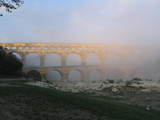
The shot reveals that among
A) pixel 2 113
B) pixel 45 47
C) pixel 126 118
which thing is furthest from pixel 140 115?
pixel 45 47

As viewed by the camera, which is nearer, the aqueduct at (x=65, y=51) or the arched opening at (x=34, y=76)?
the arched opening at (x=34, y=76)

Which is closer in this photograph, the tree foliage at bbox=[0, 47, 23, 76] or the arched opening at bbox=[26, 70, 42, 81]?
the tree foliage at bbox=[0, 47, 23, 76]

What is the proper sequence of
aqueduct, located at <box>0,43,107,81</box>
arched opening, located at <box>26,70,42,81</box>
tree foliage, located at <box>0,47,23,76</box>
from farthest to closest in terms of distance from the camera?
aqueduct, located at <box>0,43,107,81</box> < arched opening, located at <box>26,70,42,81</box> < tree foliage, located at <box>0,47,23,76</box>

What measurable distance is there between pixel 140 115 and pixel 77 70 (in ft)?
265

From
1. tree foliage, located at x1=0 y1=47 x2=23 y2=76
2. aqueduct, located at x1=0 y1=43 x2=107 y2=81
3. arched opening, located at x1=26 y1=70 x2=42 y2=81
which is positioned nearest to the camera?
tree foliage, located at x1=0 y1=47 x2=23 y2=76

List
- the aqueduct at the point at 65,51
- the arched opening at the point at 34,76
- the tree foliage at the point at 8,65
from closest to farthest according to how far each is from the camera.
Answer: the tree foliage at the point at 8,65, the arched opening at the point at 34,76, the aqueduct at the point at 65,51

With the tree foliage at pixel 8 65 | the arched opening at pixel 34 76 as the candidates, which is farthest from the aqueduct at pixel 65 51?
the tree foliage at pixel 8 65

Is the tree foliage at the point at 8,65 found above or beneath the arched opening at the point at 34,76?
above

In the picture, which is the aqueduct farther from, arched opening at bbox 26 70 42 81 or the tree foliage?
the tree foliage

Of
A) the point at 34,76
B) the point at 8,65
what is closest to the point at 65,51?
the point at 34,76

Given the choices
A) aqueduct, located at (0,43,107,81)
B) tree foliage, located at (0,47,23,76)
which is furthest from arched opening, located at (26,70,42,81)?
aqueduct, located at (0,43,107,81)

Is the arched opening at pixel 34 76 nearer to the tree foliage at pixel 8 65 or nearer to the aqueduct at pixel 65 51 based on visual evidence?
the tree foliage at pixel 8 65

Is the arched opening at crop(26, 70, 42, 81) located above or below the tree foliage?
below

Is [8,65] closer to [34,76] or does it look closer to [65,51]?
[34,76]
